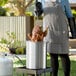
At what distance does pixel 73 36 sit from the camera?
172 inches

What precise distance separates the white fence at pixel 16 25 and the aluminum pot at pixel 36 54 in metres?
10.3

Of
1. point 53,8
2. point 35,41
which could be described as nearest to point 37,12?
point 53,8

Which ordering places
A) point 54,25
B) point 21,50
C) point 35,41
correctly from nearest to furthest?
point 35,41 < point 21,50 < point 54,25

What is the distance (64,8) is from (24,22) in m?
9.42

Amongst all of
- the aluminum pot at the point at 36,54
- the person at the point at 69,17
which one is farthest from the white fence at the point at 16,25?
the aluminum pot at the point at 36,54

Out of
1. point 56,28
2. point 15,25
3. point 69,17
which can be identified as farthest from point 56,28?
point 15,25

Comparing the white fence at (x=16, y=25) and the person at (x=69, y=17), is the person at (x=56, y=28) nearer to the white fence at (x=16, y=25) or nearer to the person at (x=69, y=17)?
the person at (x=69, y=17)

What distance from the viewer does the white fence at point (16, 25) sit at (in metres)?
13.7

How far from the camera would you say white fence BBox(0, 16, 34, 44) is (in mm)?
13684

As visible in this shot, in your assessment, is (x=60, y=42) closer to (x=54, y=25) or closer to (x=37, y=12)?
(x=54, y=25)

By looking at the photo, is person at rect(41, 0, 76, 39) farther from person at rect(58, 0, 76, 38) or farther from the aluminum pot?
the aluminum pot

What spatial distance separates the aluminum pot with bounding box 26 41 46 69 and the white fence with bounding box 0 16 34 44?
33.7 feet

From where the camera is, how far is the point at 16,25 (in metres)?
13.8

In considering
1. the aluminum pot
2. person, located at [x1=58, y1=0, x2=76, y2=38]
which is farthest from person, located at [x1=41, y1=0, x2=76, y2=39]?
the aluminum pot
